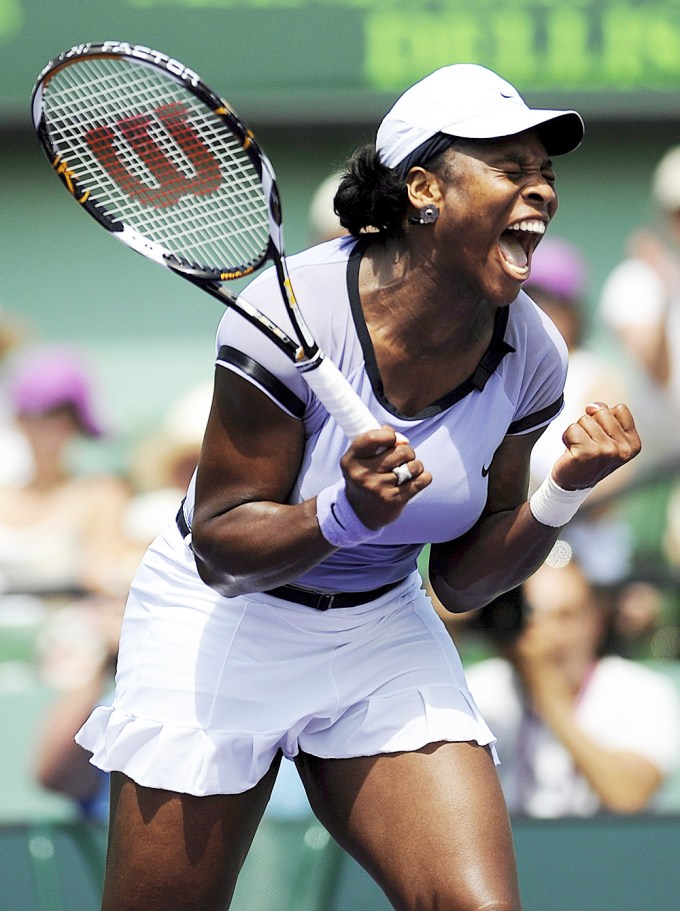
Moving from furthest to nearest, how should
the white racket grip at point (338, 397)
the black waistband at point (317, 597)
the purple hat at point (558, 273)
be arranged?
the purple hat at point (558, 273), the black waistband at point (317, 597), the white racket grip at point (338, 397)

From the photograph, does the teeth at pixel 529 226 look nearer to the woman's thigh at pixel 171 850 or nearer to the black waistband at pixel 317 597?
the black waistband at pixel 317 597

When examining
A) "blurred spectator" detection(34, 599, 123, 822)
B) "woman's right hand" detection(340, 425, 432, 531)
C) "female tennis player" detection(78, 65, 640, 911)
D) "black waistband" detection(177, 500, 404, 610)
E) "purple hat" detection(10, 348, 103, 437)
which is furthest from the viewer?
"purple hat" detection(10, 348, 103, 437)

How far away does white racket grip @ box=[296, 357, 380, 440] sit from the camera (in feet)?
7.20

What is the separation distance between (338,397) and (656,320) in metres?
2.72

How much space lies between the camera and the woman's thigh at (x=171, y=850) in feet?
7.95

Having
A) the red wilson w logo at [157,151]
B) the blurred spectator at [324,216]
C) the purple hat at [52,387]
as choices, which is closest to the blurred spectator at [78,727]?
the purple hat at [52,387]

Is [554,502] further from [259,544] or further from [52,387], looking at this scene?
[52,387]

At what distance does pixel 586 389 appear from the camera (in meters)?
4.57

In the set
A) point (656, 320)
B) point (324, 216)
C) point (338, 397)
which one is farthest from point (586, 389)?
point (338, 397)

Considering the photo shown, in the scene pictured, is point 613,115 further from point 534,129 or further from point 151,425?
point 534,129

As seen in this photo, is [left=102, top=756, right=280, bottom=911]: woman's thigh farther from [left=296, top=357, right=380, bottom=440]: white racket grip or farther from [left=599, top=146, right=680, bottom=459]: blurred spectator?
[left=599, top=146, right=680, bottom=459]: blurred spectator

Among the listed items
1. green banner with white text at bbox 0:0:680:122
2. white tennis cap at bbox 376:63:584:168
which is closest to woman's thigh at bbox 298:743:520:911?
white tennis cap at bbox 376:63:584:168

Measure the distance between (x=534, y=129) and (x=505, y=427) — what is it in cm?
48

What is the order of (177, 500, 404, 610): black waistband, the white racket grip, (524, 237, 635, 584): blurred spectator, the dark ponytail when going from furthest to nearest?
(524, 237, 635, 584): blurred spectator, (177, 500, 404, 610): black waistband, the dark ponytail, the white racket grip
